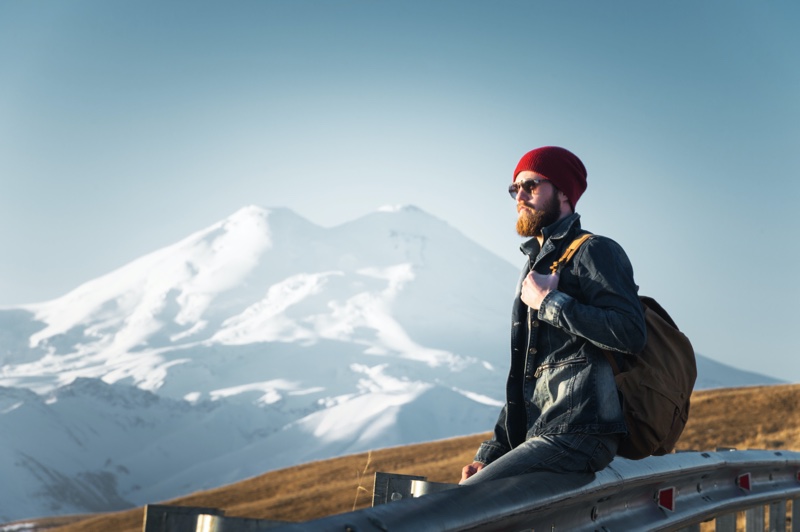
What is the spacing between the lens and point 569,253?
3646 millimetres

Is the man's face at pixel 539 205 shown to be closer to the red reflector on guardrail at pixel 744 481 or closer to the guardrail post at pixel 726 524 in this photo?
the red reflector on guardrail at pixel 744 481

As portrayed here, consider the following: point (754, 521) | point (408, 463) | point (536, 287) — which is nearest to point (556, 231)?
point (536, 287)

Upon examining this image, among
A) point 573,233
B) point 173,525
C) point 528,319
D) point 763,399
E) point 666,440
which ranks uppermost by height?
point 763,399

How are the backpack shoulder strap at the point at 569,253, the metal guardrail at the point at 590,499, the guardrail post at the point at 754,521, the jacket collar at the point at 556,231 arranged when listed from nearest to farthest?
the metal guardrail at the point at 590,499 < the backpack shoulder strap at the point at 569,253 < the jacket collar at the point at 556,231 < the guardrail post at the point at 754,521

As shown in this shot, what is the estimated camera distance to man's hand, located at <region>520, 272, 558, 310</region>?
3.52 metres

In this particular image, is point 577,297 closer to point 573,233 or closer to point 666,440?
point 573,233

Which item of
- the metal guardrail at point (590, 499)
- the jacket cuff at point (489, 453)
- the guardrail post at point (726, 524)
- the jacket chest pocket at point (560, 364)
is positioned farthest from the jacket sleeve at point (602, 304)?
the guardrail post at point (726, 524)

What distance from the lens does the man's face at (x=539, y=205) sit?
3.82 m

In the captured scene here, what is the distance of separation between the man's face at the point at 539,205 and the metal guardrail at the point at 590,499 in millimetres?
988

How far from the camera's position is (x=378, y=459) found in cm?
2223

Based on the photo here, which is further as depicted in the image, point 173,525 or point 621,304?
point 621,304

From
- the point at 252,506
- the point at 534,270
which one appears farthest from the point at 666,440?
the point at 252,506

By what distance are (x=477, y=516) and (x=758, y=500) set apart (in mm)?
3815

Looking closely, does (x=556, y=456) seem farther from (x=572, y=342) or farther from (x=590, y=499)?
(x=572, y=342)
